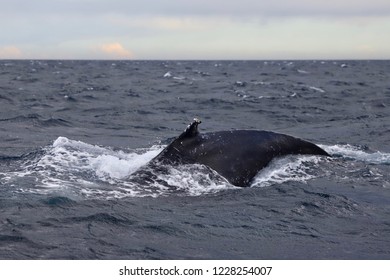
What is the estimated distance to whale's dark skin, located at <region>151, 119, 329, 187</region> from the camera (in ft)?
37.3

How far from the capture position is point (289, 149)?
42.1 ft

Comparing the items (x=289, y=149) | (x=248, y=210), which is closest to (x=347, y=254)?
(x=248, y=210)

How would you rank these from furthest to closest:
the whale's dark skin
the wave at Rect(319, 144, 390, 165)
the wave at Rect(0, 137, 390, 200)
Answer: the wave at Rect(319, 144, 390, 165)
the whale's dark skin
the wave at Rect(0, 137, 390, 200)

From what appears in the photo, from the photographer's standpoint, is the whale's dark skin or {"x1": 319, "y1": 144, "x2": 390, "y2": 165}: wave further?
{"x1": 319, "y1": 144, "x2": 390, "y2": 165}: wave

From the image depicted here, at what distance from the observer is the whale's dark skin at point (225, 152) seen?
11.4 m

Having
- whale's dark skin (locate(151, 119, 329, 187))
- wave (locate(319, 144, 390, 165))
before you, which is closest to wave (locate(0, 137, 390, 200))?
wave (locate(319, 144, 390, 165))

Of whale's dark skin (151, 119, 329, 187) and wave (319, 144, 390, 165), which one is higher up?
whale's dark skin (151, 119, 329, 187)

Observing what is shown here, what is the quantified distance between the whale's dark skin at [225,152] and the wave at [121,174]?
167mm

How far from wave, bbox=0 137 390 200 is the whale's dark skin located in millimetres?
167

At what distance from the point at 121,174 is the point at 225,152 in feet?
→ 7.37

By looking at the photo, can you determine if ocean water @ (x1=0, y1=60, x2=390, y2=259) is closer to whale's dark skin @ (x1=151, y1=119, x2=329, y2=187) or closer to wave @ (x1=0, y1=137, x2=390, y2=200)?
wave @ (x1=0, y1=137, x2=390, y2=200)

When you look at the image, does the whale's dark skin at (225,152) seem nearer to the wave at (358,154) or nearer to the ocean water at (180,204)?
the ocean water at (180,204)

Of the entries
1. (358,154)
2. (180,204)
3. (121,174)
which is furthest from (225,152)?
(358,154)

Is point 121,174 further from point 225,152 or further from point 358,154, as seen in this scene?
point 358,154
